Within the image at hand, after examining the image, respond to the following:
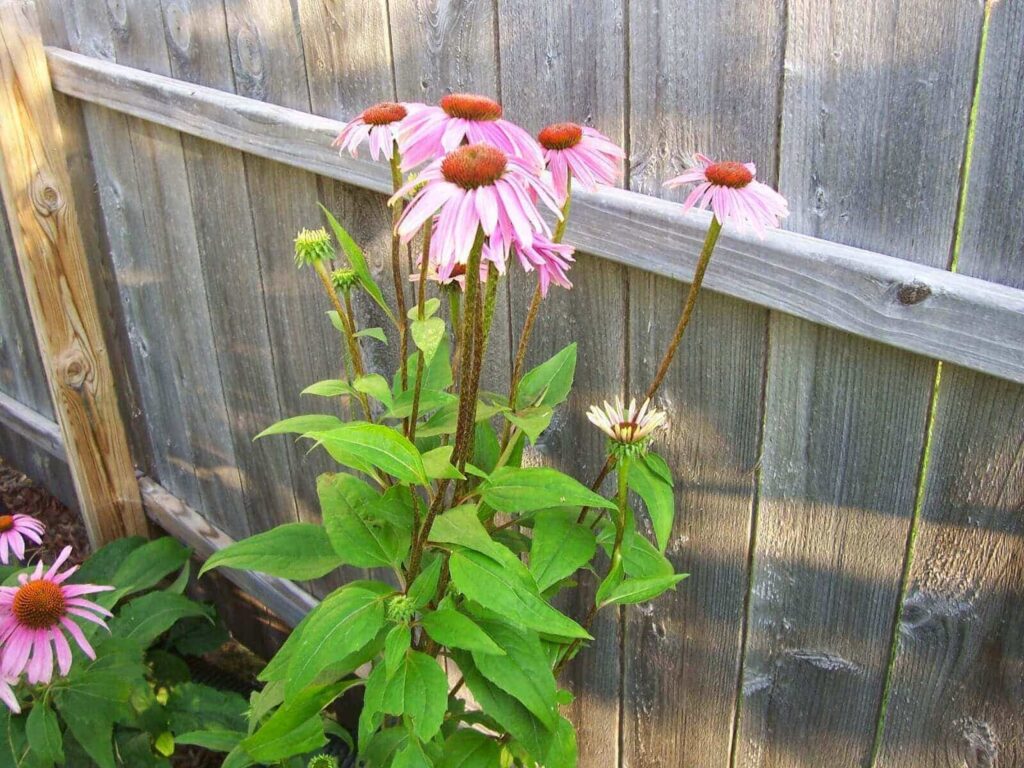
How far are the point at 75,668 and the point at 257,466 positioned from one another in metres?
0.61

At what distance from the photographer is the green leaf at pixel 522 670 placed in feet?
3.70

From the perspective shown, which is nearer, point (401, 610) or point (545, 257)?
point (545, 257)

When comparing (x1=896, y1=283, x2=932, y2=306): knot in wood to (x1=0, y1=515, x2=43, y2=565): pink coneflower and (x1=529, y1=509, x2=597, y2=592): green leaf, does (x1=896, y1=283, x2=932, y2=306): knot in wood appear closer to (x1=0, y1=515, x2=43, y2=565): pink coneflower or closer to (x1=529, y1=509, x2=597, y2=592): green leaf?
(x1=529, y1=509, x2=597, y2=592): green leaf

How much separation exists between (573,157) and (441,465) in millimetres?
356

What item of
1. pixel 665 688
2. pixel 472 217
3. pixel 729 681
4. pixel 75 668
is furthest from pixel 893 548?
pixel 75 668

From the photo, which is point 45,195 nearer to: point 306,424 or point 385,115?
point 306,424

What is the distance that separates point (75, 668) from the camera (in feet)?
6.18

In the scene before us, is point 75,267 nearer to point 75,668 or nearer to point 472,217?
point 75,668

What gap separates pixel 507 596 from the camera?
3.38ft

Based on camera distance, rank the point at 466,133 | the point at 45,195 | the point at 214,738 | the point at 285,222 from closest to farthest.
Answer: the point at 466,133
the point at 214,738
the point at 285,222
the point at 45,195

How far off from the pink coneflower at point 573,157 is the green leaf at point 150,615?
1.56 m

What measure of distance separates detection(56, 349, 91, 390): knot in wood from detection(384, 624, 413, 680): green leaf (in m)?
1.69

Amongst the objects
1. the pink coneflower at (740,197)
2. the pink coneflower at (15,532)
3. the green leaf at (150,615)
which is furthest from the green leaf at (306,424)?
the green leaf at (150,615)

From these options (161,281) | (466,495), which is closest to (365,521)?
(466,495)
